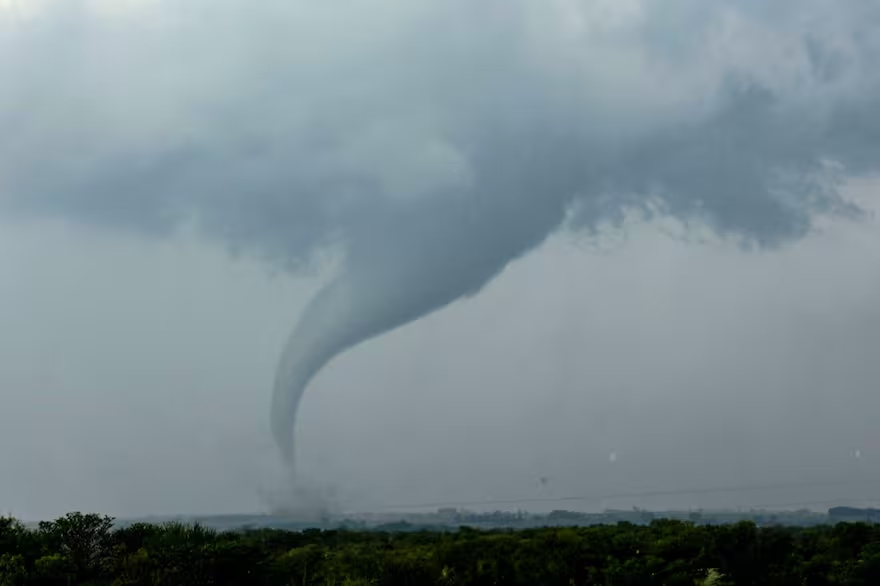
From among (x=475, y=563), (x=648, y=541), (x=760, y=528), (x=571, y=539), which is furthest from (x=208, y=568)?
(x=760, y=528)

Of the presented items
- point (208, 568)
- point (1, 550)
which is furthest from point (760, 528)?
point (1, 550)

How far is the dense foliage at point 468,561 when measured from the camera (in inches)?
1727

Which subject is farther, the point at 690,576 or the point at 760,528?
the point at 760,528

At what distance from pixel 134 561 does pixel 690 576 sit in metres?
28.0

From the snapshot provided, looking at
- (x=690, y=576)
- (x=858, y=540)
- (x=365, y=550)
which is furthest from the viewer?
(x=858, y=540)

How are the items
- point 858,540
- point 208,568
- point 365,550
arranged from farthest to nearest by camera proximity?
point 858,540
point 365,550
point 208,568

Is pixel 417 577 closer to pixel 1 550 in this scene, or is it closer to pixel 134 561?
pixel 134 561

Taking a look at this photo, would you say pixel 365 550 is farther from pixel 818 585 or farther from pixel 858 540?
pixel 858 540

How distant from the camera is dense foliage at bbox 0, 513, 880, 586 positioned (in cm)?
4388

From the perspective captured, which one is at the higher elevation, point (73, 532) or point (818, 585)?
point (73, 532)

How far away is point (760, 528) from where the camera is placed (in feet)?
159

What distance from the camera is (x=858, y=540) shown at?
58.6 metres

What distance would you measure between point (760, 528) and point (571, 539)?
10.9 m

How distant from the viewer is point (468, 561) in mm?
44531
